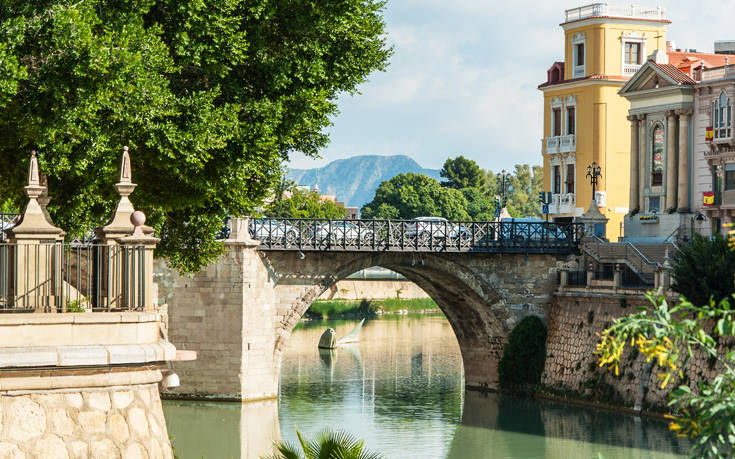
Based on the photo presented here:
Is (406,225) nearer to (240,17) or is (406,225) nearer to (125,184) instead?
(240,17)

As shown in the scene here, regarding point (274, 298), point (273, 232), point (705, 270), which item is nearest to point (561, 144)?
point (273, 232)

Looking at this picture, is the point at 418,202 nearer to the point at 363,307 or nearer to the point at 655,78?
Result: the point at 363,307

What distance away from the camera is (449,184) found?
4776 inches

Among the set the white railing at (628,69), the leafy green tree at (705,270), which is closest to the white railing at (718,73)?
the leafy green tree at (705,270)

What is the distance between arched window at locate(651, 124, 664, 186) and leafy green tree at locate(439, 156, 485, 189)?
229 ft

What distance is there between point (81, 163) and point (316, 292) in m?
22.0

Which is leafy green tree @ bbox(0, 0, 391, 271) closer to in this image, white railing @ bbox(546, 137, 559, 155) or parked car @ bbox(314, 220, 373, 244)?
parked car @ bbox(314, 220, 373, 244)

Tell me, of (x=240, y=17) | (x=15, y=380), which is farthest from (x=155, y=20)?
(x=15, y=380)

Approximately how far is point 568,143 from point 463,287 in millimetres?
18050

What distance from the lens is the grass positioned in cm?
8644

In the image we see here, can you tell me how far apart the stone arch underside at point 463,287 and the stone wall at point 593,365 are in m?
1.56

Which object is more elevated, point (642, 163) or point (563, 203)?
point (642, 163)

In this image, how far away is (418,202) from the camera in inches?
4360

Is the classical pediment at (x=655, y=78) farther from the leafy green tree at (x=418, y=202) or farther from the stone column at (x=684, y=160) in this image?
the leafy green tree at (x=418, y=202)
